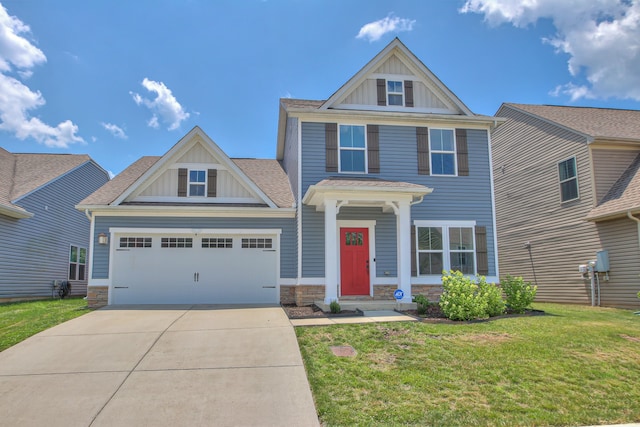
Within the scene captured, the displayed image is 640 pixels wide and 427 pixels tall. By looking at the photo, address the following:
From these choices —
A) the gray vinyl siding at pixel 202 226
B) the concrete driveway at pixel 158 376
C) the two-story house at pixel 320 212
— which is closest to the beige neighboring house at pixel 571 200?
the two-story house at pixel 320 212

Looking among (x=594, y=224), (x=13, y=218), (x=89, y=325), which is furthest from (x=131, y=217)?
(x=594, y=224)

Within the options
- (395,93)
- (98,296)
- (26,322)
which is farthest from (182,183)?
(395,93)

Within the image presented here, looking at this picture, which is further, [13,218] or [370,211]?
[13,218]

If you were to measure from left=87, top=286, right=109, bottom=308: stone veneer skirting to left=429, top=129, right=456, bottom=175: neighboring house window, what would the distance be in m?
10.2

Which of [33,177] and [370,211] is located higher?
[33,177]

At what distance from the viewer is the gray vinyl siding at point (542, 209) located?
1406cm

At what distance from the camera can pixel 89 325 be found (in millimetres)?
9227

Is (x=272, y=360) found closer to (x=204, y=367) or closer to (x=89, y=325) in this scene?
(x=204, y=367)

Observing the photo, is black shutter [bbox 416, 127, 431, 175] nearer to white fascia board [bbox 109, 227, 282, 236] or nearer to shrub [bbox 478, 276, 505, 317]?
shrub [bbox 478, 276, 505, 317]

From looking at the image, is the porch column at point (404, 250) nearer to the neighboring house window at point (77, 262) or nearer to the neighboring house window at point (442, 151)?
the neighboring house window at point (442, 151)

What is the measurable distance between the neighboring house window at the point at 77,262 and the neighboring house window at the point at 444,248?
50.1 feet

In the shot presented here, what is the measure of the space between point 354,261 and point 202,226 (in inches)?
180

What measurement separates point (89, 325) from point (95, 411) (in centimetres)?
479

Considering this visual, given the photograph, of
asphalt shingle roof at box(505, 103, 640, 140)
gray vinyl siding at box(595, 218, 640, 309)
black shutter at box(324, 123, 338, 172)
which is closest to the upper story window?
black shutter at box(324, 123, 338, 172)
